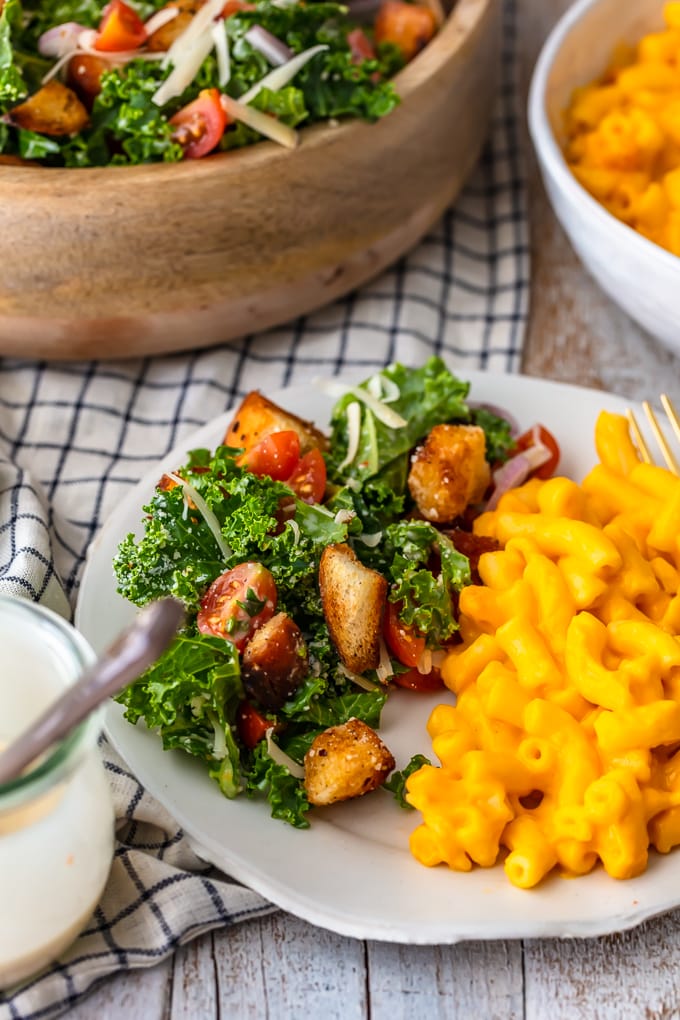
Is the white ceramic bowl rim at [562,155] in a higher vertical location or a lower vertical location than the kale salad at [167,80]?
lower

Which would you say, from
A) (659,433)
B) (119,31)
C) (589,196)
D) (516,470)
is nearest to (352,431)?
(516,470)

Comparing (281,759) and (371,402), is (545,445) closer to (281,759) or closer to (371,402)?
(371,402)

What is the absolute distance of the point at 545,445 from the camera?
219 centimetres

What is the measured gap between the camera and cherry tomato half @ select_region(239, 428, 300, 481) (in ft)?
6.55

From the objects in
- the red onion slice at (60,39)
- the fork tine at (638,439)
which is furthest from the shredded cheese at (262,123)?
the fork tine at (638,439)

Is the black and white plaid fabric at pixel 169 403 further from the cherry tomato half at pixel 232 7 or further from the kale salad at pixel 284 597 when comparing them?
the cherry tomato half at pixel 232 7

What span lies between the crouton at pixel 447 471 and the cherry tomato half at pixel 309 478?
0.16 meters

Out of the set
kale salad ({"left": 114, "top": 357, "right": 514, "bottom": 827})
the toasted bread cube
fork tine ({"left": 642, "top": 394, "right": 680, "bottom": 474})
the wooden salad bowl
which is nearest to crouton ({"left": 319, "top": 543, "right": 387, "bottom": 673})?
kale salad ({"left": 114, "top": 357, "right": 514, "bottom": 827})

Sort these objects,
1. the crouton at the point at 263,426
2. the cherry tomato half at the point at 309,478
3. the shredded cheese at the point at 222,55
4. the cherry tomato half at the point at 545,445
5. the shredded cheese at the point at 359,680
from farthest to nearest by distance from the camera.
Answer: the shredded cheese at the point at 222,55 < the cherry tomato half at the point at 545,445 < the crouton at the point at 263,426 < the cherry tomato half at the point at 309,478 < the shredded cheese at the point at 359,680

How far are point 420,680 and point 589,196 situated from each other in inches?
43.1

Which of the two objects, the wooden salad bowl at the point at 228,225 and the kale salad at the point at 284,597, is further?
the wooden salad bowl at the point at 228,225

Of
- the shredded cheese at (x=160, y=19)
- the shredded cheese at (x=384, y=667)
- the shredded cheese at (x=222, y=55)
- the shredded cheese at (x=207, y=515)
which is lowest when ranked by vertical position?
the shredded cheese at (x=384, y=667)

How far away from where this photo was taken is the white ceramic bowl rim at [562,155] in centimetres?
229

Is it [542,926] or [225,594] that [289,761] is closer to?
[225,594]
